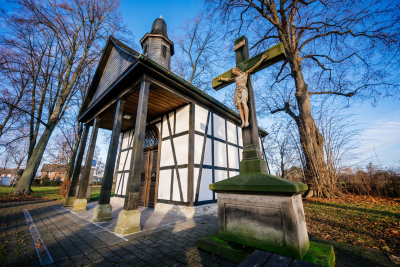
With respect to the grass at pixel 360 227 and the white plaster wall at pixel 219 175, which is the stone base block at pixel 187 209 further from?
the grass at pixel 360 227

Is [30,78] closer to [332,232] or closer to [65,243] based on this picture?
[65,243]

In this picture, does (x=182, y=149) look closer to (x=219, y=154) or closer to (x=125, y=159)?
(x=219, y=154)

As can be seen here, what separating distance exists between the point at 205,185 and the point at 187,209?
1182 millimetres

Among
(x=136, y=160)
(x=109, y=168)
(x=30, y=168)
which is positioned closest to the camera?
(x=136, y=160)

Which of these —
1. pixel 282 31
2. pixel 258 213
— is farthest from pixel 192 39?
pixel 258 213

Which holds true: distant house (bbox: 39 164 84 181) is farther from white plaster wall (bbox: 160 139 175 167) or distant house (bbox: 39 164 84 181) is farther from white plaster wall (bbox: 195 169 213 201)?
white plaster wall (bbox: 195 169 213 201)

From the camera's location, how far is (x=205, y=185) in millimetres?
5941

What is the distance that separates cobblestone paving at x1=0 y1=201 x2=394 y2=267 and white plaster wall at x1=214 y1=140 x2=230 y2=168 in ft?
10.9

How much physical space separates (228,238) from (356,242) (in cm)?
221

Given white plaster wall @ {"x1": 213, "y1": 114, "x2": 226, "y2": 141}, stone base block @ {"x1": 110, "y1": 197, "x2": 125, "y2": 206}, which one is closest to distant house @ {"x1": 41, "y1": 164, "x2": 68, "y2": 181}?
stone base block @ {"x1": 110, "y1": 197, "x2": 125, "y2": 206}

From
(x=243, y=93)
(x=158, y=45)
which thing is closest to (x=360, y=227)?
(x=243, y=93)

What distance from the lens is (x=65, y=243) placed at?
9.07ft

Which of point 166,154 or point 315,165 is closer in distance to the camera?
point 315,165

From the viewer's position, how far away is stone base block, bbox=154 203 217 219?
16.4 ft
